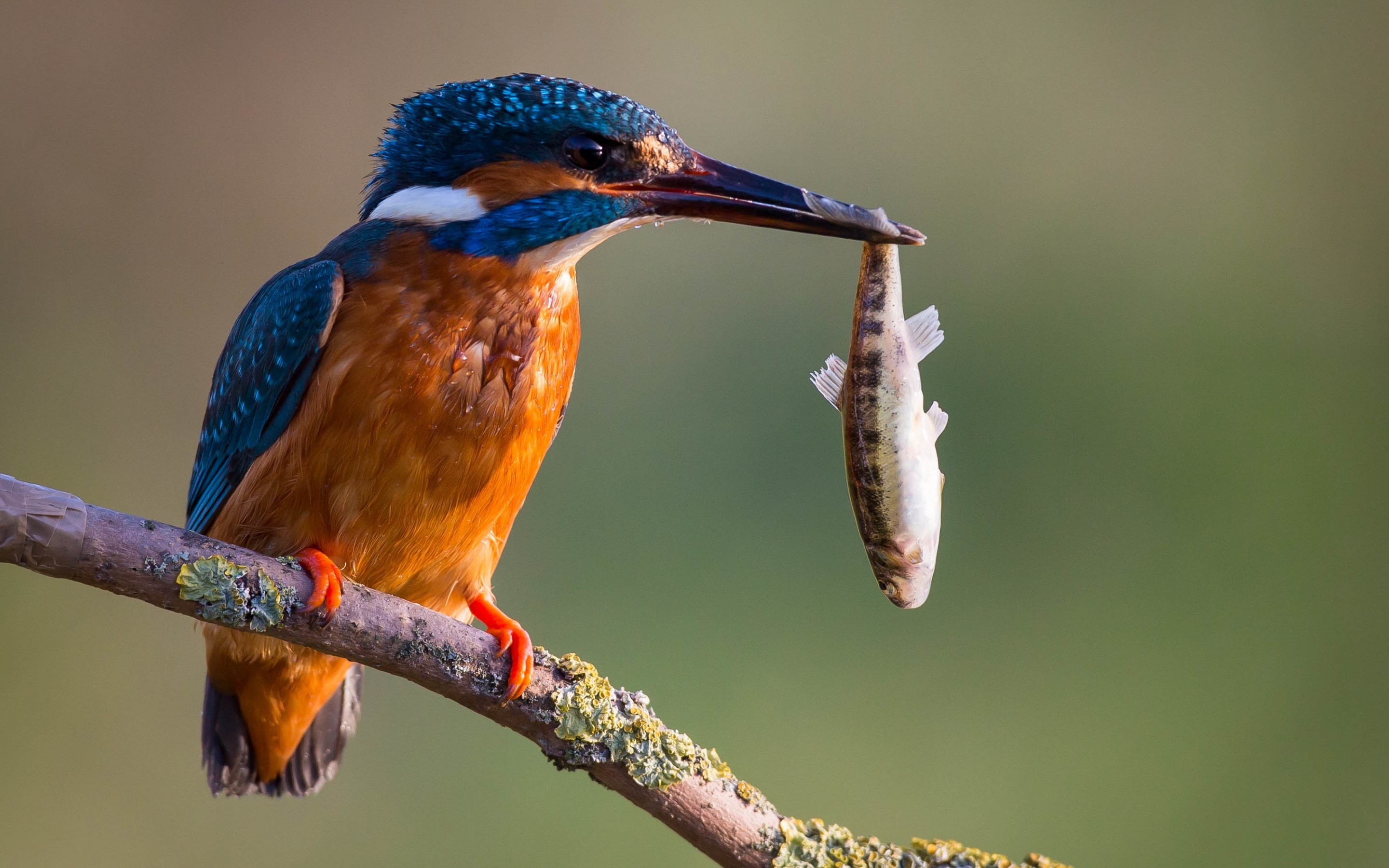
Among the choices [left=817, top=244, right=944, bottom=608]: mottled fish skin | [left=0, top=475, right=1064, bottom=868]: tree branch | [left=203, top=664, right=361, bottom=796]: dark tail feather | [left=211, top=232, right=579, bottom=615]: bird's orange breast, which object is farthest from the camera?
[left=203, top=664, right=361, bottom=796]: dark tail feather

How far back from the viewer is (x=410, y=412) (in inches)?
56.4

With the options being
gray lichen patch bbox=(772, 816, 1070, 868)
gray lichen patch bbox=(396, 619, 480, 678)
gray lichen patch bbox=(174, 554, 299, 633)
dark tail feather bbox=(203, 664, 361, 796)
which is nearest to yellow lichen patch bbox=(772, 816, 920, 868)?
gray lichen patch bbox=(772, 816, 1070, 868)

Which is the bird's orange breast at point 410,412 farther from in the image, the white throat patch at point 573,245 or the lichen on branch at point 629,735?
the lichen on branch at point 629,735

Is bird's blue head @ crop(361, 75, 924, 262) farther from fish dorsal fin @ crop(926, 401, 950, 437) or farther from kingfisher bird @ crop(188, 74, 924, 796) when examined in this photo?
fish dorsal fin @ crop(926, 401, 950, 437)

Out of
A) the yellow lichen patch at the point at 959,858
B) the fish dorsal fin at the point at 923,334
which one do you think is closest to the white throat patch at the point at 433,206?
the fish dorsal fin at the point at 923,334

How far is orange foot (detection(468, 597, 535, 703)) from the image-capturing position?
1.29 m

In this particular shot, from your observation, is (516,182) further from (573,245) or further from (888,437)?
(888,437)

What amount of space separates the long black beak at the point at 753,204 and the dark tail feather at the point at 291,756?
108 cm

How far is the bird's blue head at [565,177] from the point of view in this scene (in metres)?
1.39

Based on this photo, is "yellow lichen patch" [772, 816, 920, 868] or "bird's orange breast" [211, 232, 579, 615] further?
"bird's orange breast" [211, 232, 579, 615]

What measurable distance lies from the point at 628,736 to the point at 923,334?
2.04 feet

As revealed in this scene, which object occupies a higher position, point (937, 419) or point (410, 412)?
point (937, 419)

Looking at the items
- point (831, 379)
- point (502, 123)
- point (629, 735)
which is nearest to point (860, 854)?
point (629, 735)

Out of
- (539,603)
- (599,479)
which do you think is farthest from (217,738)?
(599,479)
